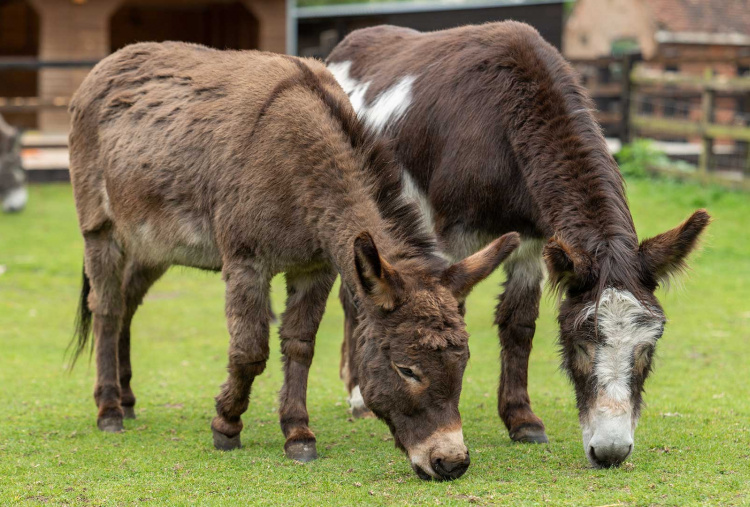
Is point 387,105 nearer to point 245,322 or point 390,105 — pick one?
point 390,105

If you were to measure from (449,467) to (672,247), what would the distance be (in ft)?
4.64

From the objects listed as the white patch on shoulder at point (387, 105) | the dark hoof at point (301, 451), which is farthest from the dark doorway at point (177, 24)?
the dark hoof at point (301, 451)

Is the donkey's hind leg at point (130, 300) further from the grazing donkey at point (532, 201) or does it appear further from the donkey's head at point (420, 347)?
the donkey's head at point (420, 347)

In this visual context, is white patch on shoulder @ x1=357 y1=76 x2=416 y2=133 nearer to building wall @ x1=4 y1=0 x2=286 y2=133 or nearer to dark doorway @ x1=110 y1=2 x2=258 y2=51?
building wall @ x1=4 y1=0 x2=286 y2=133

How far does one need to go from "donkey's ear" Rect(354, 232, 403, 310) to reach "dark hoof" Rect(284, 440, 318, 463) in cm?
114

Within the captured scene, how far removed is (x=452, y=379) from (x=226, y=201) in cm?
164

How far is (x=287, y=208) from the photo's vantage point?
4.70 meters

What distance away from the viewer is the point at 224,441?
5.07m

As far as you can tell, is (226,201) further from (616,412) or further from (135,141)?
(616,412)

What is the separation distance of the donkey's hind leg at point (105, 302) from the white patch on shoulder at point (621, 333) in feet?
10.0

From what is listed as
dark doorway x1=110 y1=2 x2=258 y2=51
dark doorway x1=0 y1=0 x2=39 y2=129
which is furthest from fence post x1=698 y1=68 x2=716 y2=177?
dark doorway x1=0 y1=0 x2=39 y2=129

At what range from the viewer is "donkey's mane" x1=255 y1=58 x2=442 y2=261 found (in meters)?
4.35

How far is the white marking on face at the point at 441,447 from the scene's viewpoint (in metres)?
4.01

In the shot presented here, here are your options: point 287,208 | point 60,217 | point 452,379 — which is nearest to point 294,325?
point 287,208
